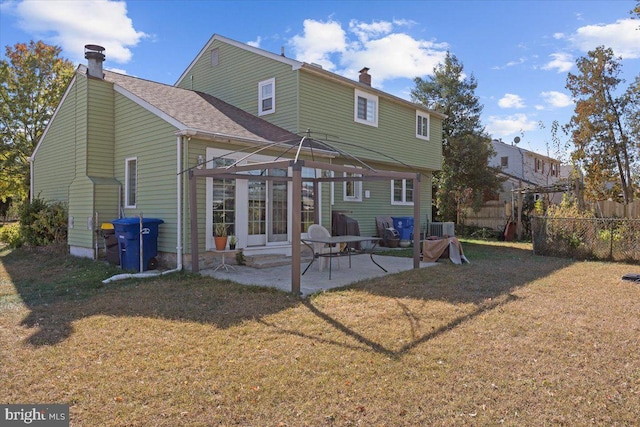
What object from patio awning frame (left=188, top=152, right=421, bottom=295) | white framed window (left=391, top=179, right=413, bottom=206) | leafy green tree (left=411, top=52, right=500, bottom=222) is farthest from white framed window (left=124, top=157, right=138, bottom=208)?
leafy green tree (left=411, top=52, right=500, bottom=222)

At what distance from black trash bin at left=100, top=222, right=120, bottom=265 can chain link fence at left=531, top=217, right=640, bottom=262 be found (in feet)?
37.1

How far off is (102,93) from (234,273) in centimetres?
629

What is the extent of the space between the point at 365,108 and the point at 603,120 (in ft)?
42.5

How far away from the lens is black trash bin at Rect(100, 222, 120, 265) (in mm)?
9445

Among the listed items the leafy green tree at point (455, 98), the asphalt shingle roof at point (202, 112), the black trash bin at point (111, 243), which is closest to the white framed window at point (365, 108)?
the asphalt shingle roof at point (202, 112)

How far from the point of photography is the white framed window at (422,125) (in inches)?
653

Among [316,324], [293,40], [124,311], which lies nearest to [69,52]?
[293,40]

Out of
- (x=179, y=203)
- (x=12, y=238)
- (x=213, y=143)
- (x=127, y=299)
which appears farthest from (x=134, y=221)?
(x=12, y=238)

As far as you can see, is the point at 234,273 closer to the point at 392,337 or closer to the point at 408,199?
the point at 392,337

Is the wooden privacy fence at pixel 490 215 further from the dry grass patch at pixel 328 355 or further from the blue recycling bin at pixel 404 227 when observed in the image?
the dry grass patch at pixel 328 355

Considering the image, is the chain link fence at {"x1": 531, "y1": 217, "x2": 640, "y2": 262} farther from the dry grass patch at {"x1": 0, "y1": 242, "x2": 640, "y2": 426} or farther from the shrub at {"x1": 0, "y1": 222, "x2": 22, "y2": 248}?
the shrub at {"x1": 0, "y1": 222, "x2": 22, "y2": 248}

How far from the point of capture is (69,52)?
23.5 meters

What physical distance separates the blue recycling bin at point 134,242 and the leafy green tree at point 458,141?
54.9ft

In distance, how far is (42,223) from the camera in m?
12.4
